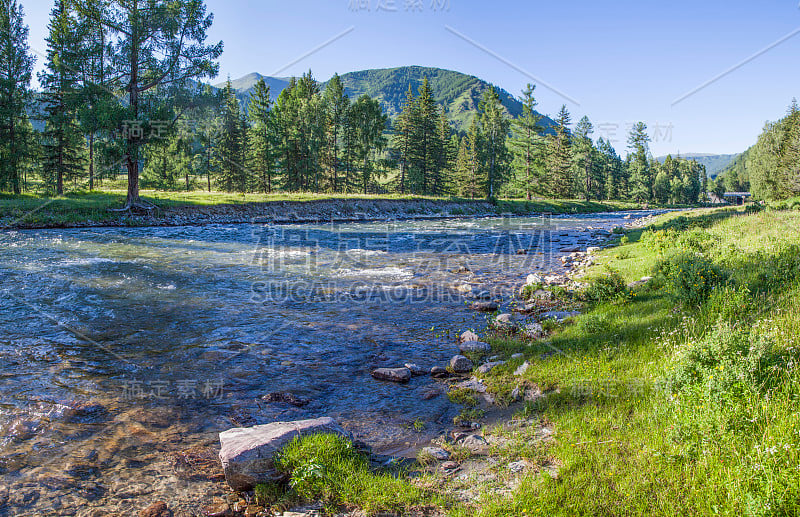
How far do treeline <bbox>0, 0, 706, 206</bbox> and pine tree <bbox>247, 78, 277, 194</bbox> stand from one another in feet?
1.00

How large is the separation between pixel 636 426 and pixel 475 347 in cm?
407

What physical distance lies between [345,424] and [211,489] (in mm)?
1986

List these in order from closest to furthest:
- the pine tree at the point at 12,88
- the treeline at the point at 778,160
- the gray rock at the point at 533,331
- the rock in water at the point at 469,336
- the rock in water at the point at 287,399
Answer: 1. the rock in water at the point at 287,399
2. the gray rock at the point at 533,331
3. the rock in water at the point at 469,336
4. the pine tree at the point at 12,88
5. the treeline at the point at 778,160

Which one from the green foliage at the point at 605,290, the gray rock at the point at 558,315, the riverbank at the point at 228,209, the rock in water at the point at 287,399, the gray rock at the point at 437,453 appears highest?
the riverbank at the point at 228,209

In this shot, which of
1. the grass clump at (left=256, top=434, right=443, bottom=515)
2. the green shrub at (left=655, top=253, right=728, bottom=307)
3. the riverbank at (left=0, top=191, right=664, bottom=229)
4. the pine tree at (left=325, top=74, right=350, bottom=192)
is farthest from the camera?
the pine tree at (left=325, top=74, right=350, bottom=192)

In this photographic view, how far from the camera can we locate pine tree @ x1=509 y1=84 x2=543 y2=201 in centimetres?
8006

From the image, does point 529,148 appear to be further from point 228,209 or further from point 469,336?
point 469,336

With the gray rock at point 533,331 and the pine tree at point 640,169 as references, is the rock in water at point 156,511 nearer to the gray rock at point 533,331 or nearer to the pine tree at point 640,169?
the gray rock at point 533,331

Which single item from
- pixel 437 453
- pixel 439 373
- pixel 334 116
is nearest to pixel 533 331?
pixel 439 373

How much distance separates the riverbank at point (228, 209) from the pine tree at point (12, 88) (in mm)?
5615

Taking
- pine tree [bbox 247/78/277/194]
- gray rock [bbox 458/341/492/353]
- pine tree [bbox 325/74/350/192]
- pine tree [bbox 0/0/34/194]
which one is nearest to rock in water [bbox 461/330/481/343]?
gray rock [bbox 458/341/492/353]

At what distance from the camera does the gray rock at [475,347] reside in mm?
8436

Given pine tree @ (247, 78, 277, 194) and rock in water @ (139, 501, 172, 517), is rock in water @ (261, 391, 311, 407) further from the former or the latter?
pine tree @ (247, 78, 277, 194)

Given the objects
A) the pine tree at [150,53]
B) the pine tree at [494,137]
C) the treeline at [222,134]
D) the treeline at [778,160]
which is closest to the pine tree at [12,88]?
the treeline at [222,134]
